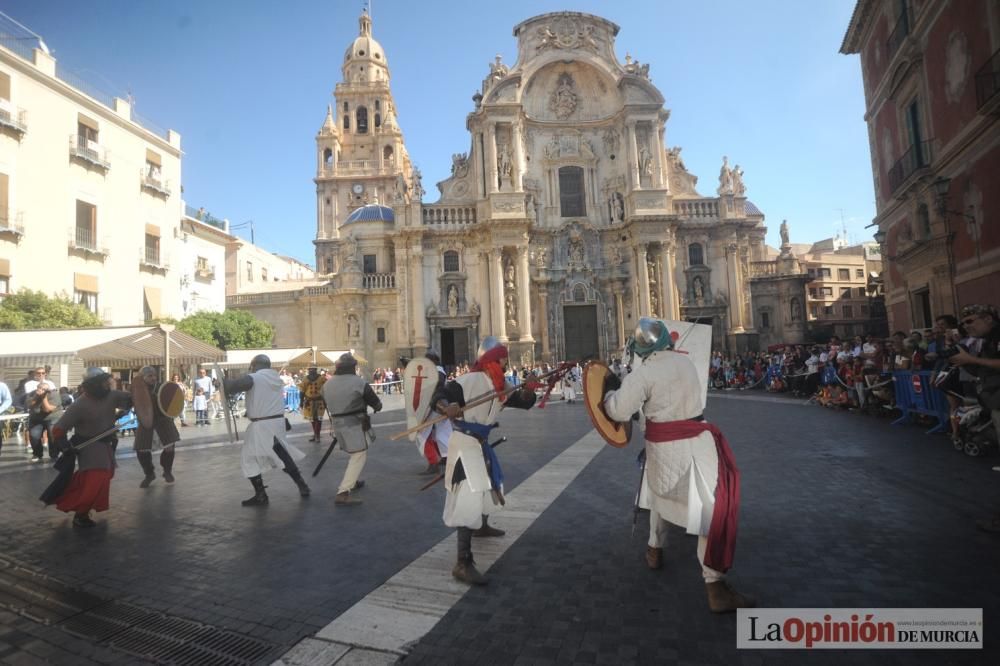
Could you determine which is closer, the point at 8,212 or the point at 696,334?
the point at 696,334

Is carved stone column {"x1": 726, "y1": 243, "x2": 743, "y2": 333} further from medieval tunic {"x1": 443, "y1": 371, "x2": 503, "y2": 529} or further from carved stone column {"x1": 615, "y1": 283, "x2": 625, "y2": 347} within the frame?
medieval tunic {"x1": 443, "y1": 371, "x2": 503, "y2": 529}

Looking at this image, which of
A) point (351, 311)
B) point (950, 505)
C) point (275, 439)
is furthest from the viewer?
point (351, 311)

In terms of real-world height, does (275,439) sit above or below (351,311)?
below

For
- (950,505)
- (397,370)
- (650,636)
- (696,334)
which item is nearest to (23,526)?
(650,636)

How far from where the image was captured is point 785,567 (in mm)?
3803

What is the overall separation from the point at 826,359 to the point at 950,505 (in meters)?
12.0

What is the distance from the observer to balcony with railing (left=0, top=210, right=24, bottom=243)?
63.5ft

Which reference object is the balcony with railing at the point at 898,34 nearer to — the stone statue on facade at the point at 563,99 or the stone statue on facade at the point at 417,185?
the stone statue on facade at the point at 563,99

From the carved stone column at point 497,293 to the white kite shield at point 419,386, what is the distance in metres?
23.3

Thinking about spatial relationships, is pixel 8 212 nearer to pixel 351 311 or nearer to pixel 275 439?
pixel 351 311

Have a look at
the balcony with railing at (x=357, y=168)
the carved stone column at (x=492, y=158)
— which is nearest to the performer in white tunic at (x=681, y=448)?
the carved stone column at (x=492, y=158)

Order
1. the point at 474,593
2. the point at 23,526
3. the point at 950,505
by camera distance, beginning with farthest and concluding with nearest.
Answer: the point at 23,526
the point at 950,505
the point at 474,593

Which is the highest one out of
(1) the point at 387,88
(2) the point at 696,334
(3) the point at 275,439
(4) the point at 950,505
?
(1) the point at 387,88

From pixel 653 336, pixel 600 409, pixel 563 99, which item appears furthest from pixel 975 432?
pixel 563 99
